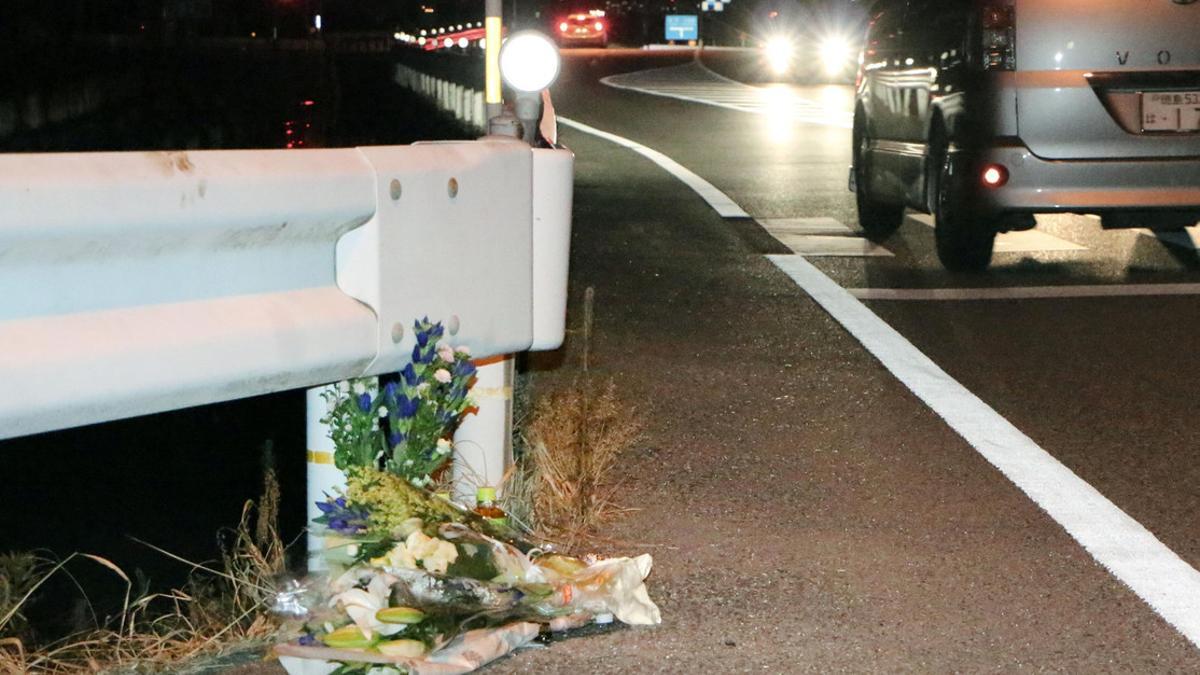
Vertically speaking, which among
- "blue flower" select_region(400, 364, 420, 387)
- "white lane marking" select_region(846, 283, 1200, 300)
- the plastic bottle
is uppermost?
"blue flower" select_region(400, 364, 420, 387)

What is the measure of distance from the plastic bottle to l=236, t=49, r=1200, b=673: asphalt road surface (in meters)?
0.43

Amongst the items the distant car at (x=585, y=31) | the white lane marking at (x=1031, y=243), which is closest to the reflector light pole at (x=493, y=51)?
the white lane marking at (x=1031, y=243)

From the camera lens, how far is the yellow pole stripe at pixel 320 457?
15.2ft

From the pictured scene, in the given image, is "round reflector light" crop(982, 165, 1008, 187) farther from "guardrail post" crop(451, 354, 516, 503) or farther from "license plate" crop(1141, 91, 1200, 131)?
"guardrail post" crop(451, 354, 516, 503)

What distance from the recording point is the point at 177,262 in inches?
157

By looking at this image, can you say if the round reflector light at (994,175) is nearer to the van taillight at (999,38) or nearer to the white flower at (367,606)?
the van taillight at (999,38)

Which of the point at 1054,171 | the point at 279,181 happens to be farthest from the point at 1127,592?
the point at 1054,171

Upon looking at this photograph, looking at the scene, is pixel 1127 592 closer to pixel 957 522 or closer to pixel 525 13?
pixel 957 522

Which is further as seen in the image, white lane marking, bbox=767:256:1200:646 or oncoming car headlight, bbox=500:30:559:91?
oncoming car headlight, bbox=500:30:559:91

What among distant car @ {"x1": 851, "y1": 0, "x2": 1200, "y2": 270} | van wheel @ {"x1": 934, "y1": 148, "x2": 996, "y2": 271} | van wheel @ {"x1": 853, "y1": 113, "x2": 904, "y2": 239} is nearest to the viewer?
distant car @ {"x1": 851, "y1": 0, "x2": 1200, "y2": 270}

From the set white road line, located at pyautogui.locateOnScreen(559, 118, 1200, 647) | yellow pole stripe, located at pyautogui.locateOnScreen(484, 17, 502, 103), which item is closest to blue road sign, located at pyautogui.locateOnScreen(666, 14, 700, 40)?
white road line, located at pyautogui.locateOnScreen(559, 118, 1200, 647)

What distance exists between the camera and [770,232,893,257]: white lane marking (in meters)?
11.9

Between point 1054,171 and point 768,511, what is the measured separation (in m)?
5.33

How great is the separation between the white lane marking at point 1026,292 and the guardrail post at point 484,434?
5.08 meters
